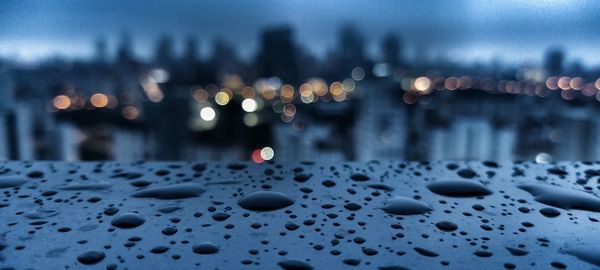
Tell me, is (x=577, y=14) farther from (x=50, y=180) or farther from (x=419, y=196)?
(x=50, y=180)

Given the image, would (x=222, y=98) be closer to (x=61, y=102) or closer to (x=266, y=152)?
(x=266, y=152)

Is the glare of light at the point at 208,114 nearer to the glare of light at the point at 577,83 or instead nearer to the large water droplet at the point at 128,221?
the glare of light at the point at 577,83

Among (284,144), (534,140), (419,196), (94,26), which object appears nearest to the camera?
(419,196)

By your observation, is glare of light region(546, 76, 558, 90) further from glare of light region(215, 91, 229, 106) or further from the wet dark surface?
glare of light region(215, 91, 229, 106)

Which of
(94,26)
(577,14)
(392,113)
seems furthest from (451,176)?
(392,113)

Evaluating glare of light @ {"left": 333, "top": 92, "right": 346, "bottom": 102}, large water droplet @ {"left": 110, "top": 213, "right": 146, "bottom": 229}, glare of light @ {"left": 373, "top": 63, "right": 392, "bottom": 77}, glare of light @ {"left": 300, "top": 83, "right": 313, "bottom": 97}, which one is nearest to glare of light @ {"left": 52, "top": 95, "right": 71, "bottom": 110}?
glare of light @ {"left": 300, "top": 83, "right": 313, "bottom": 97}

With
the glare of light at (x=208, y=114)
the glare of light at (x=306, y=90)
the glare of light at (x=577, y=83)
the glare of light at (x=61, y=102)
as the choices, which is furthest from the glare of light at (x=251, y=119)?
the glare of light at (x=577, y=83)
